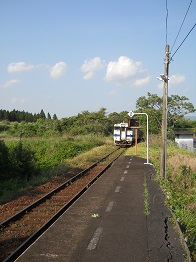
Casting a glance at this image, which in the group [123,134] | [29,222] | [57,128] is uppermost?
[57,128]

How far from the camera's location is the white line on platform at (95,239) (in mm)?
6235

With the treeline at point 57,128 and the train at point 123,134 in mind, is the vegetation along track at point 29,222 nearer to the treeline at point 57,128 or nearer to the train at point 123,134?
the train at point 123,134

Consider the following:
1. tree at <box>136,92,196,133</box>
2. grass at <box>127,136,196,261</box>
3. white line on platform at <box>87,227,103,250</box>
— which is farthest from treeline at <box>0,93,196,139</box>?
white line on platform at <box>87,227,103,250</box>

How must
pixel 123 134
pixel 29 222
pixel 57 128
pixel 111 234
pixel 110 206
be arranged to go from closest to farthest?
pixel 111 234, pixel 29 222, pixel 110 206, pixel 123 134, pixel 57 128

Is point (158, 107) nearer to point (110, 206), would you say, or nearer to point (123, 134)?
point (123, 134)

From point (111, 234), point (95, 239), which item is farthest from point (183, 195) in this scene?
point (95, 239)

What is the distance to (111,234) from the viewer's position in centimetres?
698

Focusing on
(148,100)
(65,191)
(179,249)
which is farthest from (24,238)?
(148,100)

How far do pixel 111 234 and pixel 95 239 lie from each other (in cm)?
48

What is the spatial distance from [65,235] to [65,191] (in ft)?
18.5

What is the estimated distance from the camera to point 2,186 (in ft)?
49.8

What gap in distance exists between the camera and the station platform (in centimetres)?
578

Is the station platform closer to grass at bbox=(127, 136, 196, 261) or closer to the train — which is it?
grass at bbox=(127, 136, 196, 261)

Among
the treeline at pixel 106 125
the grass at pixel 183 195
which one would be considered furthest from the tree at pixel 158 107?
the grass at pixel 183 195
